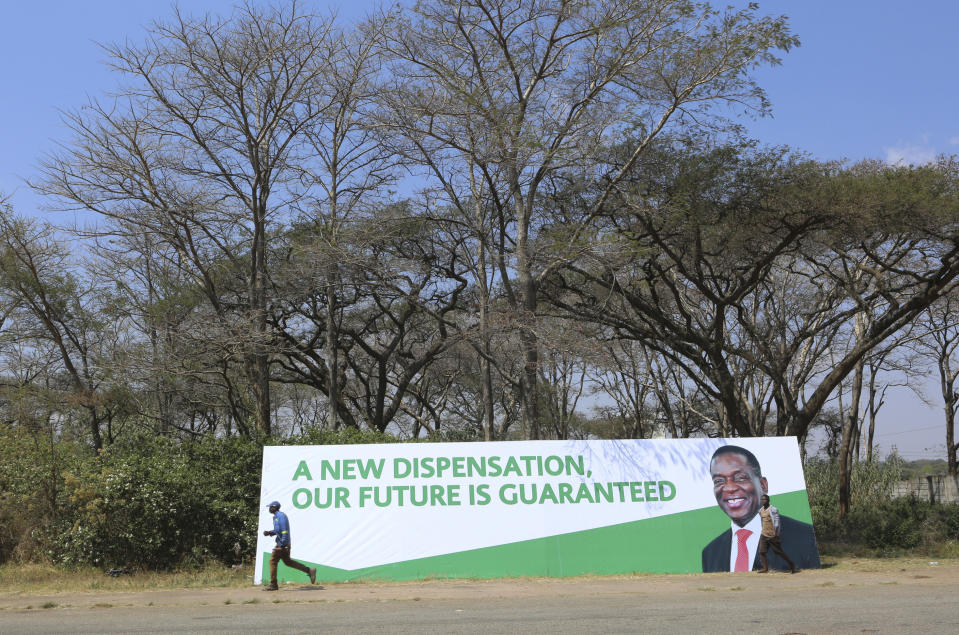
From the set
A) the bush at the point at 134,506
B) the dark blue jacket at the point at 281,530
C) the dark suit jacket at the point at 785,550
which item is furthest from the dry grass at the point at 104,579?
the dark suit jacket at the point at 785,550

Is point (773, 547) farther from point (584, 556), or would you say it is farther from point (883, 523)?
point (883, 523)

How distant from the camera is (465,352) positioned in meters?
28.5

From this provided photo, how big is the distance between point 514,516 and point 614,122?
31.8 ft

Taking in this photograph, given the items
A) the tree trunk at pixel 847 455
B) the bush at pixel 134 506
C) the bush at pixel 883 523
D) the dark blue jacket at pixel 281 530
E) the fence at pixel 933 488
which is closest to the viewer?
the dark blue jacket at pixel 281 530

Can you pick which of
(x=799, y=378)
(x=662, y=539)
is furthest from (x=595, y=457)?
(x=799, y=378)

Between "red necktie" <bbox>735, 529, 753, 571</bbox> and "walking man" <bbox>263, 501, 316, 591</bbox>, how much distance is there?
7.24m

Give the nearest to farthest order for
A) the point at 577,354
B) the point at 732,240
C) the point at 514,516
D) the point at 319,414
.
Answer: the point at 514,516
the point at 577,354
the point at 732,240
the point at 319,414

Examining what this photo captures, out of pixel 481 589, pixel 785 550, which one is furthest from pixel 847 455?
pixel 481 589

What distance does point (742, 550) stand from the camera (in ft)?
45.5

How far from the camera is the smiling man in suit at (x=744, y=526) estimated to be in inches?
545

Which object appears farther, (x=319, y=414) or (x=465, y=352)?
(x=319, y=414)

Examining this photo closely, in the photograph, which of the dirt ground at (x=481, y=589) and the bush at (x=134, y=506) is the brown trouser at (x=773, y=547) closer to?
the dirt ground at (x=481, y=589)

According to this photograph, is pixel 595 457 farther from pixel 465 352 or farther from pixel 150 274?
pixel 150 274

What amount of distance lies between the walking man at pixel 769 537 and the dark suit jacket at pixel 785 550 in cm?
12
